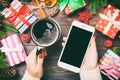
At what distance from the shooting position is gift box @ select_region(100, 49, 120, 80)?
1.90 m

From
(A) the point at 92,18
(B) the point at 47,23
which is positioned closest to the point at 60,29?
(B) the point at 47,23

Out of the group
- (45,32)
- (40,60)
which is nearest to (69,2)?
(45,32)

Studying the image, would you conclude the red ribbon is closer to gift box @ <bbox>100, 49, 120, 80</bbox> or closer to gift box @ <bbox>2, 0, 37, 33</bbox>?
gift box @ <bbox>2, 0, 37, 33</bbox>

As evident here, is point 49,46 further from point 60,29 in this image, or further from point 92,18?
point 92,18

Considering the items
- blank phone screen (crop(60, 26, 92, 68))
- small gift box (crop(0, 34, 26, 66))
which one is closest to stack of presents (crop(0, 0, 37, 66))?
small gift box (crop(0, 34, 26, 66))

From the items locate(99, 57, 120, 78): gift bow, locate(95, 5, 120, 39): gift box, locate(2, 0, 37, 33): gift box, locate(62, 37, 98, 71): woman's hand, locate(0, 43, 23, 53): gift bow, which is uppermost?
locate(2, 0, 37, 33): gift box

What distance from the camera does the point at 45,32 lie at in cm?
182

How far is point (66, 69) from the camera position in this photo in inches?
76.0

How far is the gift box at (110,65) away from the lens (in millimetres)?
1896

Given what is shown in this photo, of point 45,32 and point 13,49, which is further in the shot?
point 13,49

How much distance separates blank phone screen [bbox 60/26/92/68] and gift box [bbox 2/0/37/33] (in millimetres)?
224

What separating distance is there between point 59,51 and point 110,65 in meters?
0.27

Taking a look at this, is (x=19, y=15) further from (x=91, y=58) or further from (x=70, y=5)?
(x=91, y=58)

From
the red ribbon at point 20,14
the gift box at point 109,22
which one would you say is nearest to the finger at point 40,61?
the red ribbon at point 20,14
